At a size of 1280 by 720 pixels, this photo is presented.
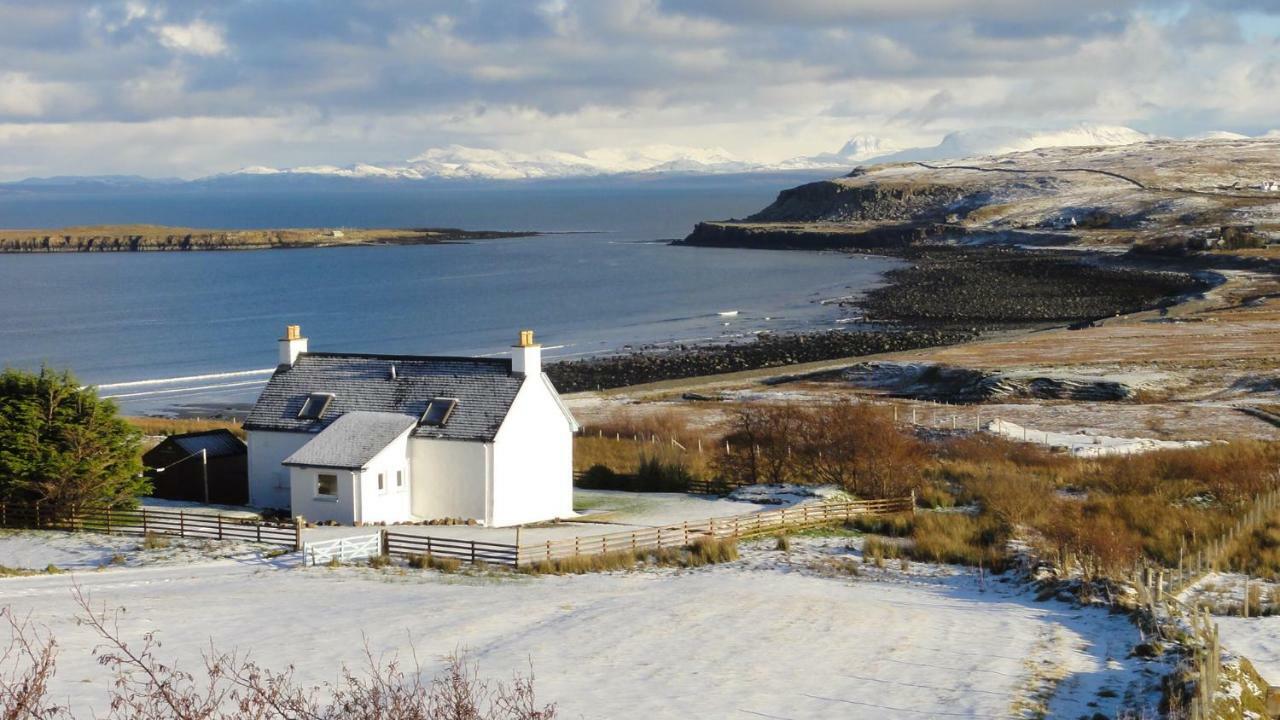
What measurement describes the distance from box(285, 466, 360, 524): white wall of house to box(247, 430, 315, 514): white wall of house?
197 cm

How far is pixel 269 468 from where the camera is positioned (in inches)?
1380

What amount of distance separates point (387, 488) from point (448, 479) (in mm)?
1490

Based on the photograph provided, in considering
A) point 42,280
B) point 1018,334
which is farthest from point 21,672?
point 42,280

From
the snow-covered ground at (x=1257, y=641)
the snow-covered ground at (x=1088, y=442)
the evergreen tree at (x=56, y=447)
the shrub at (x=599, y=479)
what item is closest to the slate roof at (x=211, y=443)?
the evergreen tree at (x=56, y=447)

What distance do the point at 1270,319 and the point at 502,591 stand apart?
224 ft

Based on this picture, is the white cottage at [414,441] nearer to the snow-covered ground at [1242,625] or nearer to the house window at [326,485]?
the house window at [326,485]

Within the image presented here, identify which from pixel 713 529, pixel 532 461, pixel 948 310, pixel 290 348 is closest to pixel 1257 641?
pixel 713 529

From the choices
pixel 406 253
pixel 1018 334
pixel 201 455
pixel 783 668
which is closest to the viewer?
pixel 783 668

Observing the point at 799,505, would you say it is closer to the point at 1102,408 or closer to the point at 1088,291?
the point at 1102,408

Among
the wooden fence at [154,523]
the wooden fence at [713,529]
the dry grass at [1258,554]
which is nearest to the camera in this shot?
the dry grass at [1258,554]

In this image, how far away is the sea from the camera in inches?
3454

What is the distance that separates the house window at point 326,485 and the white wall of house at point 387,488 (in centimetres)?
74

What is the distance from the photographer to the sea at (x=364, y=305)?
8772 cm

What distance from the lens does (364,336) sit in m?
101
